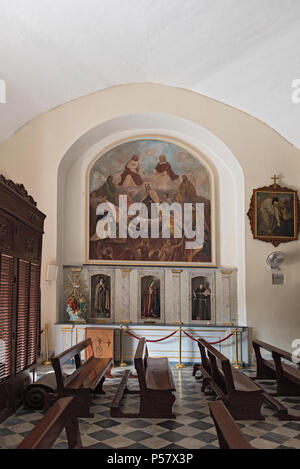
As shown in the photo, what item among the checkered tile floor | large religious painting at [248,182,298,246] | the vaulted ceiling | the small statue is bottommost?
the checkered tile floor

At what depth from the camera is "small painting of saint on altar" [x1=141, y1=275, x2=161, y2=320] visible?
12.7 meters

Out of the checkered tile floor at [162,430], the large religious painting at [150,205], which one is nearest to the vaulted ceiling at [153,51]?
the large religious painting at [150,205]

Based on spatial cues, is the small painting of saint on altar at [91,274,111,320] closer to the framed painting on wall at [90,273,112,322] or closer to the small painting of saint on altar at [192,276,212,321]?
the framed painting on wall at [90,273,112,322]

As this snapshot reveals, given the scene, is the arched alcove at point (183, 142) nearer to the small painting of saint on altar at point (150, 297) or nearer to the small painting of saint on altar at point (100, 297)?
the small painting of saint on altar at point (100, 297)

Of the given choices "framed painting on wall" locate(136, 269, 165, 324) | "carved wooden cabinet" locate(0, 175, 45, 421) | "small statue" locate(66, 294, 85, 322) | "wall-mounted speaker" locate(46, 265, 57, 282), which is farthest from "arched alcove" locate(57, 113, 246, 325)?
"carved wooden cabinet" locate(0, 175, 45, 421)

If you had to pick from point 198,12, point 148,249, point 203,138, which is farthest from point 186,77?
point 148,249

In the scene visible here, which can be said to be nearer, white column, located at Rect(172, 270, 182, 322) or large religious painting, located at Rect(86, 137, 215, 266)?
white column, located at Rect(172, 270, 182, 322)

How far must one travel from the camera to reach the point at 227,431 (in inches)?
128

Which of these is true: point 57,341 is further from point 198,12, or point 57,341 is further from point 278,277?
point 198,12

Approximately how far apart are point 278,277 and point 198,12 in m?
7.14

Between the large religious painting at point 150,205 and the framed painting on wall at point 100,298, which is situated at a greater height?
the large religious painting at point 150,205

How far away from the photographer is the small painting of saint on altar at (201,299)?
501 inches

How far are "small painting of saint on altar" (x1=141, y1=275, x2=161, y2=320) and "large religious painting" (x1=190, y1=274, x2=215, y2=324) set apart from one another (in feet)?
3.23

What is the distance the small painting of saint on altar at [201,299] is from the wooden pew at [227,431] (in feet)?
→ 28.7
